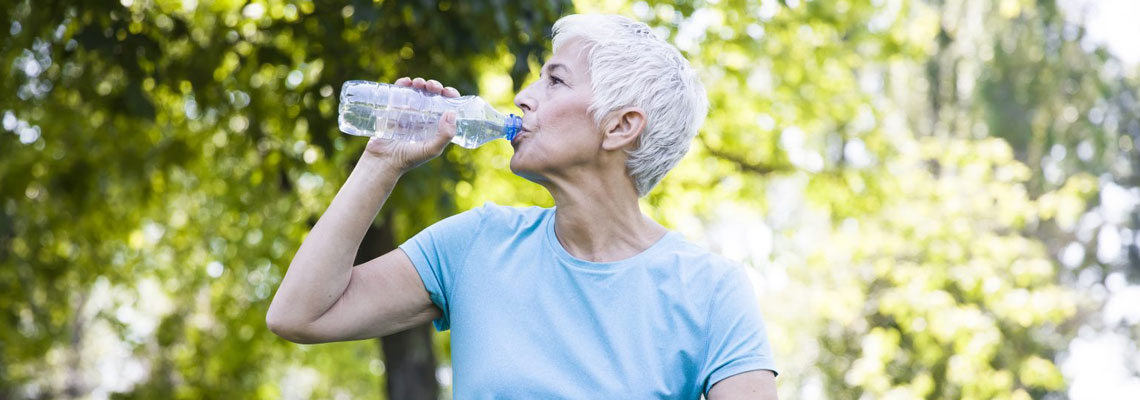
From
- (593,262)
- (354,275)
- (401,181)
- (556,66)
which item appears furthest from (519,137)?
(401,181)

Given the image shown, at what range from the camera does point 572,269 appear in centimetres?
209

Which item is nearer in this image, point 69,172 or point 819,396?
point 69,172

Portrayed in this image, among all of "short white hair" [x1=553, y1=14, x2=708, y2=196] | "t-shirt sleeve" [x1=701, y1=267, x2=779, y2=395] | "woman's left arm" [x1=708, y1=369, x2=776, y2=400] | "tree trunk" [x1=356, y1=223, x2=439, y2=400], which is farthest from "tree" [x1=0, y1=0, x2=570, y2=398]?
"woman's left arm" [x1=708, y1=369, x2=776, y2=400]

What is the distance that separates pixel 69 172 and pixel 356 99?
4.69 metres

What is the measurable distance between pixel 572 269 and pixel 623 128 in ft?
0.91

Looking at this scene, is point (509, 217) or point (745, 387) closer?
point (745, 387)

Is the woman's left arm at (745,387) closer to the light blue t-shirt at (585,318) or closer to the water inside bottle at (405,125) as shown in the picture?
the light blue t-shirt at (585,318)

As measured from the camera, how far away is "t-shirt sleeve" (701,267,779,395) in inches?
77.7

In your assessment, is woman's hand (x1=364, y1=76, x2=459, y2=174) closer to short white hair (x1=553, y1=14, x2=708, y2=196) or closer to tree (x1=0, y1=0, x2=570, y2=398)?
short white hair (x1=553, y1=14, x2=708, y2=196)

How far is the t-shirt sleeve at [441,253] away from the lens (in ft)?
6.98

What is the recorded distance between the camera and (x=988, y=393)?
28.4 feet

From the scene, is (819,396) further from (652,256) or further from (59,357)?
(652,256)

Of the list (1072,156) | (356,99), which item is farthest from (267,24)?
(1072,156)

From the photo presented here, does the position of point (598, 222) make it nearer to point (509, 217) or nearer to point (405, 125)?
point (509, 217)
